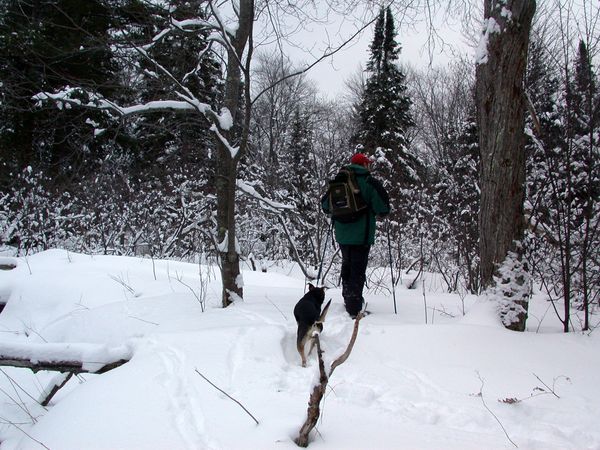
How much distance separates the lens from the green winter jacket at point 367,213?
390 centimetres

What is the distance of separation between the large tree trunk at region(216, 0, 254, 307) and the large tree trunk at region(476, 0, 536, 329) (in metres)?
2.15

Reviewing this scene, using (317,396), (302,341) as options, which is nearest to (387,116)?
(302,341)

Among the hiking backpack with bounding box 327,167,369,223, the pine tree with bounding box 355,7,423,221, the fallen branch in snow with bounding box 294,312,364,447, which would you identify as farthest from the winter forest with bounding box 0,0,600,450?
the pine tree with bounding box 355,7,423,221

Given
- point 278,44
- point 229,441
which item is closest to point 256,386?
point 229,441

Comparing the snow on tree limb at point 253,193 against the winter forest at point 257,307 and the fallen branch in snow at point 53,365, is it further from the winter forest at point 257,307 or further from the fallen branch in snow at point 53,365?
the fallen branch in snow at point 53,365

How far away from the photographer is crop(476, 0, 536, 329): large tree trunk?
117 inches

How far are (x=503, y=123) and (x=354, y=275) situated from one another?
6.34ft

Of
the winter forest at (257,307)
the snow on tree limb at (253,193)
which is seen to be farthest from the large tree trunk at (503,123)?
the snow on tree limb at (253,193)

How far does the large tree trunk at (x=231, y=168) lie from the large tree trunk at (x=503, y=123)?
215 cm

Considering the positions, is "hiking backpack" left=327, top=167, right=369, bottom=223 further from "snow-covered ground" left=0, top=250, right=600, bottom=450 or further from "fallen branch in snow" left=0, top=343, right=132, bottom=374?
"fallen branch in snow" left=0, top=343, right=132, bottom=374

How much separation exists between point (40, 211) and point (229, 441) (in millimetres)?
9434

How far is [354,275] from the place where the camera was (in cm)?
402

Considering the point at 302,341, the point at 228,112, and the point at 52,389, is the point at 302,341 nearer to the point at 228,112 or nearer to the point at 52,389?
the point at 52,389

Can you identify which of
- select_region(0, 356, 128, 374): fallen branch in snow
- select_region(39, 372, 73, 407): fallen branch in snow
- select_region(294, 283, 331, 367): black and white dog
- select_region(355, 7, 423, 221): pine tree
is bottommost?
select_region(39, 372, 73, 407): fallen branch in snow
